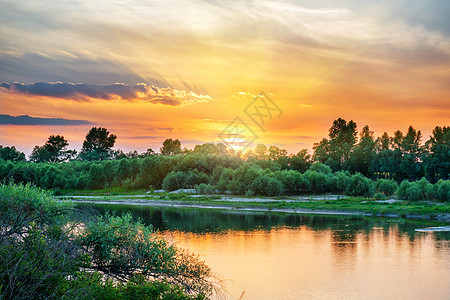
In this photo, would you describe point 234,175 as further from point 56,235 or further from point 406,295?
point 56,235

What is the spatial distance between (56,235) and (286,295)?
13.3 meters

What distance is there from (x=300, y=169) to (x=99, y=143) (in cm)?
8684

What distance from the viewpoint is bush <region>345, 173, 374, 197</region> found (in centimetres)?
7706

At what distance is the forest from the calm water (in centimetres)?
2661

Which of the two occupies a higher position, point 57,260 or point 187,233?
point 57,260

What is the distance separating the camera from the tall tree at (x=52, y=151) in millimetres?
161625

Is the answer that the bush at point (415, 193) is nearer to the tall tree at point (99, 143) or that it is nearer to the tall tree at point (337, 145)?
the tall tree at point (337, 145)

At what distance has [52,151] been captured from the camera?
536 feet

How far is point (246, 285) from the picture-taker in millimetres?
26859

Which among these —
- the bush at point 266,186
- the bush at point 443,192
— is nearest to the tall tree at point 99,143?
the bush at point 266,186

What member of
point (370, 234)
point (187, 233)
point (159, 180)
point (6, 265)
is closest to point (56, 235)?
point (6, 265)

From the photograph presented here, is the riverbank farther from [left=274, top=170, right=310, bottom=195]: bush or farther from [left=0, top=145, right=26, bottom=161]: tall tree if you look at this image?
[left=0, top=145, right=26, bottom=161]: tall tree

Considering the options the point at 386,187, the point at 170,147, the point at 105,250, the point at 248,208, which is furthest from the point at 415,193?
the point at 170,147

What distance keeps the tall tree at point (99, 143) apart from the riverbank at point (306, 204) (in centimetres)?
7844
